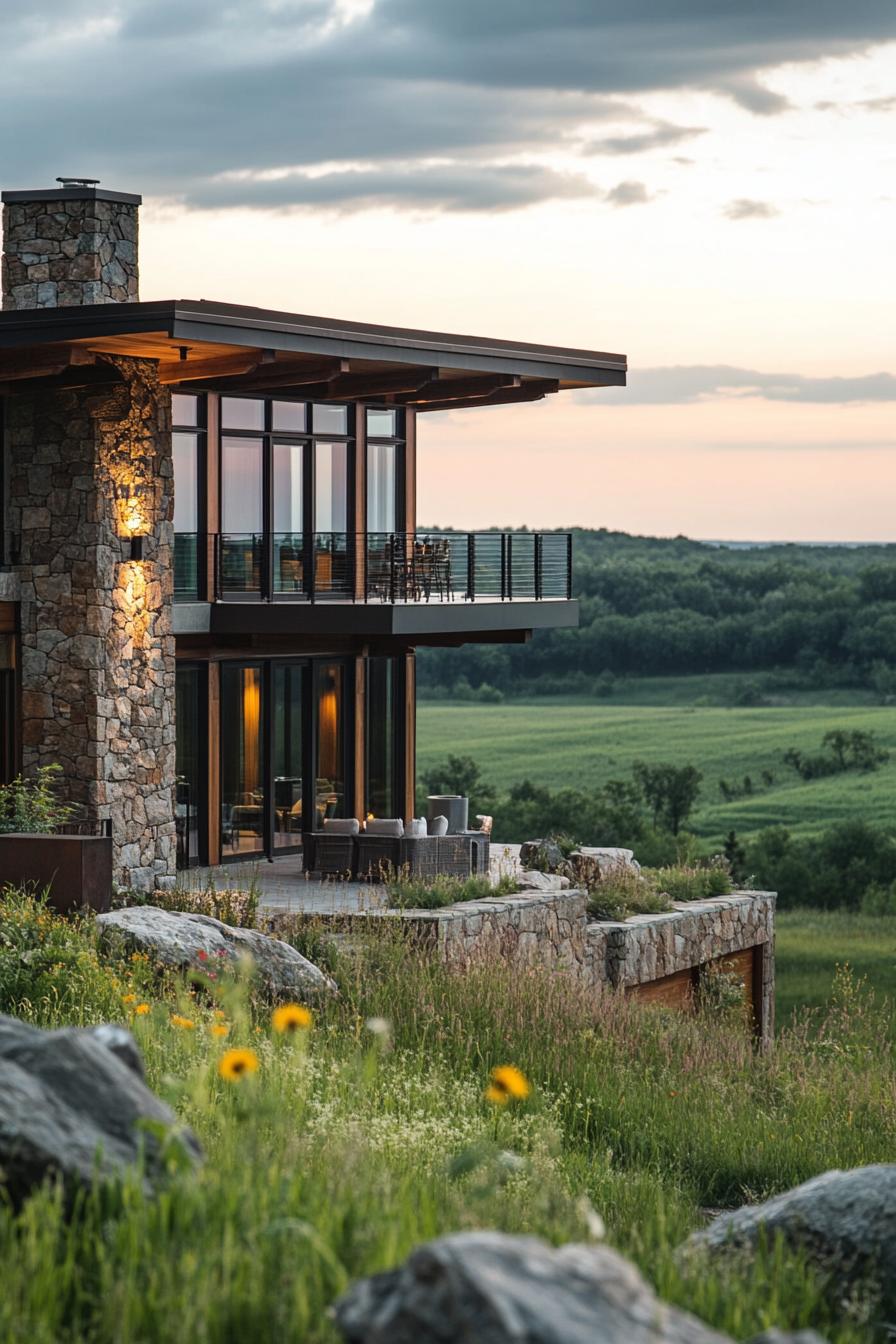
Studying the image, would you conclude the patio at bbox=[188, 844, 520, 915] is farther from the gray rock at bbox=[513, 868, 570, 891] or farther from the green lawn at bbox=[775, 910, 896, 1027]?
the green lawn at bbox=[775, 910, 896, 1027]

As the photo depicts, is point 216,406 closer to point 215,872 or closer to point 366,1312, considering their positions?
point 215,872

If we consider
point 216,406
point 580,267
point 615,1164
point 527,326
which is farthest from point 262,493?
point 527,326

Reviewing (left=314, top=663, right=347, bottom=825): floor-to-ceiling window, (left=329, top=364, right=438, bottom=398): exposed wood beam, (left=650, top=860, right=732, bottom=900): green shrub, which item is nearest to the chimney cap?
(left=329, top=364, right=438, bottom=398): exposed wood beam

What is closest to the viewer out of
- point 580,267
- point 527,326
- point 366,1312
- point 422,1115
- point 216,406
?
point 366,1312

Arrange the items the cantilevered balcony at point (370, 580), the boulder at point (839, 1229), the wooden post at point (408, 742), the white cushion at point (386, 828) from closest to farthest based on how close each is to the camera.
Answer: the boulder at point (839, 1229) < the white cushion at point (386, 828) < the cantilevered balcony at point (370, 580) < the wooden post at point (408, 742)

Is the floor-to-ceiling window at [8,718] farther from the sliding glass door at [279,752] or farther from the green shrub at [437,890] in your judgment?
the green shrub at [437,890]

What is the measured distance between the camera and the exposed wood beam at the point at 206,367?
59.4 ft

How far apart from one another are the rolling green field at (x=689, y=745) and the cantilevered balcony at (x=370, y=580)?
37609mm

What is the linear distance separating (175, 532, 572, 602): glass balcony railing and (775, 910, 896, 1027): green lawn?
10.1 m

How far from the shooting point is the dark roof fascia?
54.0ft

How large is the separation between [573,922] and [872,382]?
37.2 metres

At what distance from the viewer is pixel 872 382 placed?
51.2 m

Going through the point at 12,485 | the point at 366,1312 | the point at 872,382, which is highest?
the point at 872,382

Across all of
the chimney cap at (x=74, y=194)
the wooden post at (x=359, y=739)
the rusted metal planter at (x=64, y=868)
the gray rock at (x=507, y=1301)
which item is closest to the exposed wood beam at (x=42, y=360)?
the chimney cap at (x=74, y=194)
